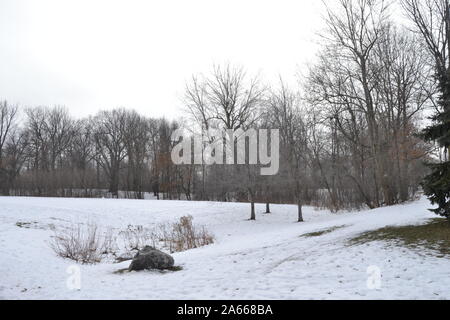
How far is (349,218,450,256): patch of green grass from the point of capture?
689 centimetres

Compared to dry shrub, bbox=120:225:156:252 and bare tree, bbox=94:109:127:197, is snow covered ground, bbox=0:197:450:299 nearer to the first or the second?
dry shrub, bbox=120:225:156:252

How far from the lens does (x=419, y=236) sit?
25.7 ft

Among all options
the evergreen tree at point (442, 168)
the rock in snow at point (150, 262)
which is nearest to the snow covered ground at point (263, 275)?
the rock in snow at point (150, 262)

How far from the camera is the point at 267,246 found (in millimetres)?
9617

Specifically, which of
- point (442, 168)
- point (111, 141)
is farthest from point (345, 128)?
point (111, 141)

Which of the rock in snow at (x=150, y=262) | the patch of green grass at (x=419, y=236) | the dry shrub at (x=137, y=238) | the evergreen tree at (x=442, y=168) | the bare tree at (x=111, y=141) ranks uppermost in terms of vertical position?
the bare tree at (x=111, y=141)

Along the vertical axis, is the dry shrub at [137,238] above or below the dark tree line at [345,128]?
below

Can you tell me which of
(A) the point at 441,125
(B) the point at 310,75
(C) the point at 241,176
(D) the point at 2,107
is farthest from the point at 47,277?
(D) the point at 2,107

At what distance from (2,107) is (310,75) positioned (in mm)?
52566

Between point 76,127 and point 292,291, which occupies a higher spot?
point 76,127

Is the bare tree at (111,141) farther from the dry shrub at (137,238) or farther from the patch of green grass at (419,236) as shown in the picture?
the patch of green grass at (419,236)

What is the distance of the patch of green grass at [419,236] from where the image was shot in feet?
22.6

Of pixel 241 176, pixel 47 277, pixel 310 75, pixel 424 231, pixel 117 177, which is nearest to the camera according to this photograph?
pixel 47 277
